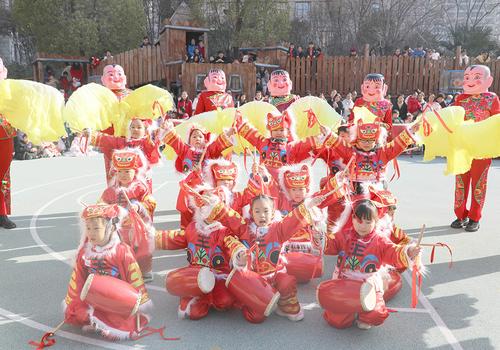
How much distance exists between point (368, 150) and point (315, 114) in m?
0.83

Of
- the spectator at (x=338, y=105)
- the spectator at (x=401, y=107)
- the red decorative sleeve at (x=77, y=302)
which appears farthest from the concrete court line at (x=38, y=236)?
the spectator at (x=401, y=107)

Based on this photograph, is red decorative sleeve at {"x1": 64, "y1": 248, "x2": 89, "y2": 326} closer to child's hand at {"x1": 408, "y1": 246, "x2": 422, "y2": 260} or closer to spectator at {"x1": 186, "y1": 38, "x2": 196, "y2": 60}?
child's hand at {"x1": 408, "y1": 246, "x2": 422, "y2": 260}

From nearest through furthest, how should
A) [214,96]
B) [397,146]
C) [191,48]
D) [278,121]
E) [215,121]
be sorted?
[397,146] → [278,121] → [215,121] → [214,96] → [191,48]

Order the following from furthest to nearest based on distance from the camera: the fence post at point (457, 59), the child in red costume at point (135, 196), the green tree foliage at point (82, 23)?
1. the green tree foliage at point (82, 23)
2. the fence post at point (457, 59)
3. the child in red costume at point (135, 196)

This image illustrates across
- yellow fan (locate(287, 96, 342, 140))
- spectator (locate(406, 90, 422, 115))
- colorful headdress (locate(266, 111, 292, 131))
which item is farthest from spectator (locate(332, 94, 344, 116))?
colorful headdress (locate(266, 111, 292, 131))

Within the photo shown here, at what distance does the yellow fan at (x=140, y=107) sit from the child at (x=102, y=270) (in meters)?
1.90

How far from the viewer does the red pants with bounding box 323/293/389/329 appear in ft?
10.4

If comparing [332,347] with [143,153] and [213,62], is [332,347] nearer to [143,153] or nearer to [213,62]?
[143,153]

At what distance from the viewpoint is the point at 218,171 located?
433 cm

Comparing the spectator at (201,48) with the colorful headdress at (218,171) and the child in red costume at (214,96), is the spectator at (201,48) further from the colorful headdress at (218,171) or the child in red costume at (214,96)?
the colorful headdress at (218,171)

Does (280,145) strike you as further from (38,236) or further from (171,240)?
(38,236)

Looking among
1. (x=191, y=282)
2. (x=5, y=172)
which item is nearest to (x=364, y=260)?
(x=191, y=282)

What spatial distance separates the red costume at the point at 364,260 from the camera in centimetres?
319

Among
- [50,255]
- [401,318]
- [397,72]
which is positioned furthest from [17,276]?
[397,72]
